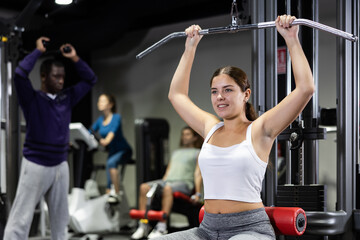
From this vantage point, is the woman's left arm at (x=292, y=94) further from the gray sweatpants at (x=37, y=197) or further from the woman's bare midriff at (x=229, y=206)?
the gray sweatpants at (x=37, y=197)

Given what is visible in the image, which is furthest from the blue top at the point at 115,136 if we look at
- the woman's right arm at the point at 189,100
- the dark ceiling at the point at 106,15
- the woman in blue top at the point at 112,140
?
the woman's right arm at the point at 189,100

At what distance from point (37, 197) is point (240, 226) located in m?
1.84

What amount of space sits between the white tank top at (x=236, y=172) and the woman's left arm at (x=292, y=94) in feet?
0.30

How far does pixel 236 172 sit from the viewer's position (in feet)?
6.47

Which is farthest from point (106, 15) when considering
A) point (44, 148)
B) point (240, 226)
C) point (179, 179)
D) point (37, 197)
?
point (240, 226)

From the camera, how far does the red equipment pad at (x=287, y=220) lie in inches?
78.9

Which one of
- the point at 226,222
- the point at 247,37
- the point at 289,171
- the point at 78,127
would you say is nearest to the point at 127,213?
the point at 78,127

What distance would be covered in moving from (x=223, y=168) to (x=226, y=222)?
222mm

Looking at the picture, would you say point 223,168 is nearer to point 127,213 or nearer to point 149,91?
point 127,213

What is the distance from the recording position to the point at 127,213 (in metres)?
6.06

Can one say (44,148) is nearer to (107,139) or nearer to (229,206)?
(229,206)

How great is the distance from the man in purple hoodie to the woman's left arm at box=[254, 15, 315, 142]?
6.12 feet

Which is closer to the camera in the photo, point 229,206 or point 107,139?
point 229,206

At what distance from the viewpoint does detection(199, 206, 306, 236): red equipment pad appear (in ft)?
6.57
